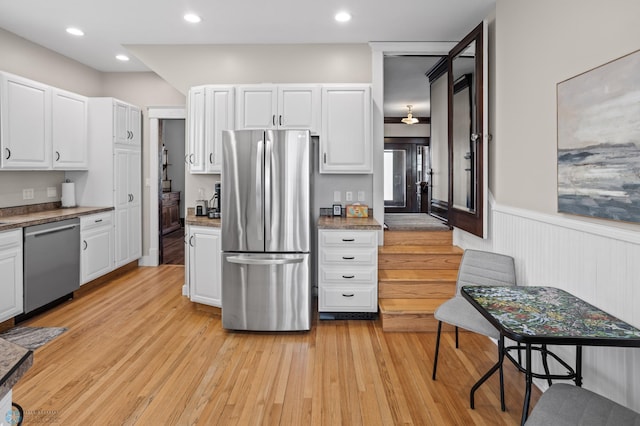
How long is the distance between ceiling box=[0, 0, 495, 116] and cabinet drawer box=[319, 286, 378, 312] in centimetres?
246

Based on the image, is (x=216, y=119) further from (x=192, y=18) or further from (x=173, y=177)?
(x=173, y=177)

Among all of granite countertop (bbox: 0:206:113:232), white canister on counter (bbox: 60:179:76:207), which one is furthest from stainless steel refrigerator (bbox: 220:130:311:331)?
white canister on counter (bbox: 60:179:76:207)

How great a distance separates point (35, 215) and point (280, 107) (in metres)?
2.72

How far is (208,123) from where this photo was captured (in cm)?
399

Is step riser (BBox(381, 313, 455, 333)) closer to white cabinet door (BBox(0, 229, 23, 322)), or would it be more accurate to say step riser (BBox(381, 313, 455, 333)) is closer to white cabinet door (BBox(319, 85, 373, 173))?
white cabinet door (BBox(319, 85, 373, 173))

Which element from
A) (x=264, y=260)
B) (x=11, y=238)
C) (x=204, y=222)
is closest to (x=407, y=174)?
(x=204, y=222)

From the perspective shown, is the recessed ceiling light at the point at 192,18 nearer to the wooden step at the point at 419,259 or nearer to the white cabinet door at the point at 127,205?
the white cabinet door at the point at 127,205

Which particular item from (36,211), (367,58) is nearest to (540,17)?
(367,58)

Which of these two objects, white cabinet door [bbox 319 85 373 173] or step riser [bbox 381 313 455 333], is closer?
step riser [bbox 381 313 455 333]

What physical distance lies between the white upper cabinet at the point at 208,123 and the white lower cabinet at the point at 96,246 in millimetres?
1456

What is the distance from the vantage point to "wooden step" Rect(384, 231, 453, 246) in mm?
4281

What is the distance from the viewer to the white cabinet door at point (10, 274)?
325 centimetres

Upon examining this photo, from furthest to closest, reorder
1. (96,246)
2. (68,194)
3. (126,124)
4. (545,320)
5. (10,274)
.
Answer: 1. (126,124)
2. (68,194)
3. (96,246)
4. (10,274)
5. (545,320)

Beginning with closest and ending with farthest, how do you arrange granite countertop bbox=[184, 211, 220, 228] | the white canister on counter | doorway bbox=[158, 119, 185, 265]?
granite countertop bbox=[184, 211, 220, 228] < the white canister on counter < doorway bbox=[158, 119, 185, 265]
